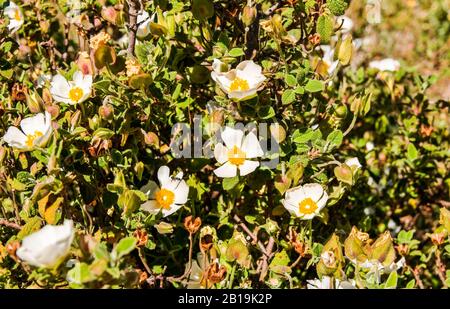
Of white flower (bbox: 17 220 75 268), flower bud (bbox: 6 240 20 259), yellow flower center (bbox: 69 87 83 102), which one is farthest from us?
yellow flower center (bbox: 69 87 83 102)

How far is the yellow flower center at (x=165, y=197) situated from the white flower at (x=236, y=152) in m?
0.12

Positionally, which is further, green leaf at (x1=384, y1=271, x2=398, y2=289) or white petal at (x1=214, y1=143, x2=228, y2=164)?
white petal at (x1=214, y1=143, x2=228, y2=164)

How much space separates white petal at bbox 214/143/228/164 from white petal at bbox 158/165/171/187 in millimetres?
129

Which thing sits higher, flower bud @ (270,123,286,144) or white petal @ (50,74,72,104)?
white petal @ (50,74,72,104)

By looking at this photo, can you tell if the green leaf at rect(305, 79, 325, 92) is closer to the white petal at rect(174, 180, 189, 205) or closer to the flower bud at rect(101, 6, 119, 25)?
the white petal at rect(174, 180, 189, 205)

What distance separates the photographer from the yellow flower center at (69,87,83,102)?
4.00ft

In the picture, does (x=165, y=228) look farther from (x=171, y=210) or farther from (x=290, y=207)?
(x=290, y=207)

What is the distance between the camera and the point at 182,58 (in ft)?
4.29

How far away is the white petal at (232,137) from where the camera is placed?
4.10 feet

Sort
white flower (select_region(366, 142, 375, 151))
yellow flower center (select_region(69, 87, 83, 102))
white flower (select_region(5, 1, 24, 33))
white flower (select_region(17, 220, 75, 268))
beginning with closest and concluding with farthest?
white flower (select_region(17, 220, 75, 268)) → yellow flower center (select_region(69, 87, 83, 102)) → white flower (select_region(5, 1, 24, 33)) → white flower (select_region(366, 142, 375, 151))

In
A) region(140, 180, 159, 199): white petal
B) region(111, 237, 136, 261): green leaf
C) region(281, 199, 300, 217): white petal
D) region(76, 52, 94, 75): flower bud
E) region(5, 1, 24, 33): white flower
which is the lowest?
region(111, 237, 136, 261): green leaf

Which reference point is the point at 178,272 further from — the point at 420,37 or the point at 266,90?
the point at 420,37

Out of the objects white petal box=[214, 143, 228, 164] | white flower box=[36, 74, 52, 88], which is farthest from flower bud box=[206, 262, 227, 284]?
white flower box=[36, 74, 52, 88]

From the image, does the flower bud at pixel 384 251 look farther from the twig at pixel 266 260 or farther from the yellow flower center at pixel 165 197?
the yellow flower center at pixel 165 197
